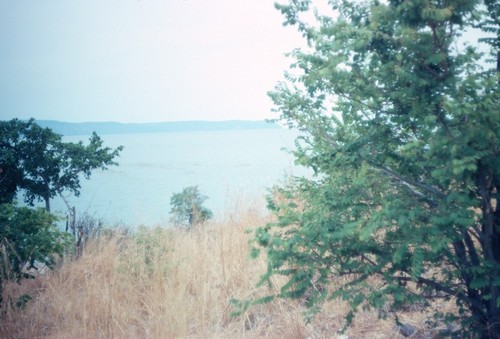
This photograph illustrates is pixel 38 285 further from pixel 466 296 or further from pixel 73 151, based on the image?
pixel 466 296

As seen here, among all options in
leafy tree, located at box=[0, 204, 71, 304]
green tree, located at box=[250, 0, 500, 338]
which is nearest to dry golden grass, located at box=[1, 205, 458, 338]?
leafy tree, located at box=[0, 204, 71, 304]

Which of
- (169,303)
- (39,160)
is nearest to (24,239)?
(169,303)

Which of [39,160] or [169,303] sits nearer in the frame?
[169,303]

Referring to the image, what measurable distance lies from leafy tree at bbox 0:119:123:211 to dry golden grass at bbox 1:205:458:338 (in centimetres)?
498

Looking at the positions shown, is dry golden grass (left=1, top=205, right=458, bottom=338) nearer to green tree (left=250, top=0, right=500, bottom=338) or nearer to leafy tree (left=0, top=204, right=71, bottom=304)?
leafy tree (left=0, top=204, right=71, bottom=304)

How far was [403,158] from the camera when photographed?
101 inches

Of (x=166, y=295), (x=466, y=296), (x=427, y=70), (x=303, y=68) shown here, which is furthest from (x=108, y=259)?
(x=427, y=70)

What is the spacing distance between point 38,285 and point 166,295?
2916 millimetres

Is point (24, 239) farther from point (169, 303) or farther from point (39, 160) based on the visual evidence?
point (39, 160)

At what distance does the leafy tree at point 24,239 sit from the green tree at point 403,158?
3.67 meters

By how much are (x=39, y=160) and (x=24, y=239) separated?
19.0 ft

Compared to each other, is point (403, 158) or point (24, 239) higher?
point (403, 158)

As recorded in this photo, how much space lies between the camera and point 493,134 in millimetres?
1982

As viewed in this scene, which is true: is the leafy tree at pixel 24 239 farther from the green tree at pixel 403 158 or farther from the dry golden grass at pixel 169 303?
the green tree at pixel 403 158
